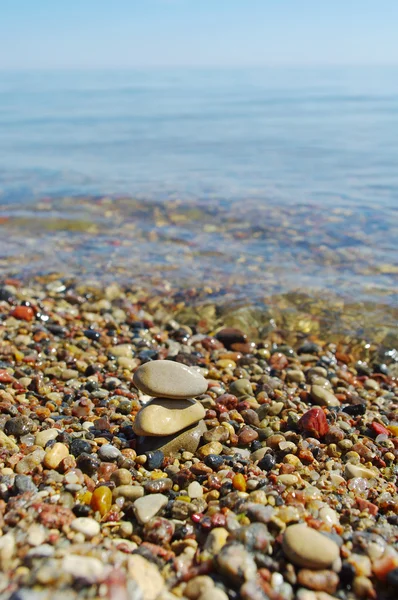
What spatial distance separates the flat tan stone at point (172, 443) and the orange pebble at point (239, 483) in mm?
537

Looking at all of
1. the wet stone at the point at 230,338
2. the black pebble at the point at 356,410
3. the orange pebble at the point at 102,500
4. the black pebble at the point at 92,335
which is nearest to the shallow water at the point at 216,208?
the wet stone at the point at 230,338

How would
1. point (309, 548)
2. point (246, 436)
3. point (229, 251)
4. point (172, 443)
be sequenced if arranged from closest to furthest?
point (309, 548), point (172, 443), point (246, 436), point (229, 251)

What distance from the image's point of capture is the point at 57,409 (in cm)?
426

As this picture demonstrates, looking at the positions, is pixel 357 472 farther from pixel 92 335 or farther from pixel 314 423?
pixel 92 335

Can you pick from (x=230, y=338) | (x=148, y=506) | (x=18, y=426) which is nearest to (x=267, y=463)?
(x=148, y=506)

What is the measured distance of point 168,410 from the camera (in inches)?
148

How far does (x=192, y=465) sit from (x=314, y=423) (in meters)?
1.01

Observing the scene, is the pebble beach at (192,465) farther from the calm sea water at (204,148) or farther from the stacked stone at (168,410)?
the calm sea water at (204,148)

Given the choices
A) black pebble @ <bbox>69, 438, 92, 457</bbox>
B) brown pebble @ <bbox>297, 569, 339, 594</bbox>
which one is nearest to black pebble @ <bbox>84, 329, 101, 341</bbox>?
black pebble @ <bbox>69, 438, 92, 457</bbox>

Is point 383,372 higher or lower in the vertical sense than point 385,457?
lower

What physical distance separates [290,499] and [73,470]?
50.2 inches

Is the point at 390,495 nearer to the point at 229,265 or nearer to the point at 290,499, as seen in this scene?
the point at 290,499

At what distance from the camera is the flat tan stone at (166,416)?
3.66 m

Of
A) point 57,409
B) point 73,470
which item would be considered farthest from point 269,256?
point 73,470
